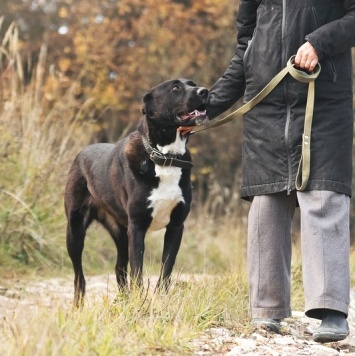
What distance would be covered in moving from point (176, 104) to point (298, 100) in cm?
92

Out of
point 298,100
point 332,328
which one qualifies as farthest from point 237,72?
point 332,328

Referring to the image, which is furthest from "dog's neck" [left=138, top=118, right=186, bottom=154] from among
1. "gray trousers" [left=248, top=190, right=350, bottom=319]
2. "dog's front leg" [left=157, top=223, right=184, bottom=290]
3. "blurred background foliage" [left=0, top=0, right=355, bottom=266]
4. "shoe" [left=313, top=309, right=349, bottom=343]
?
"blurred background foliage" [left=0, top=0, right=355, bottom=266]

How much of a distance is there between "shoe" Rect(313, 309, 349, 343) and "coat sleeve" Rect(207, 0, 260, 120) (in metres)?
1.37

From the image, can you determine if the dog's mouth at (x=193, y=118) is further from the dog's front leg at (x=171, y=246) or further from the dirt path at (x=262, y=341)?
the dirt path at (x=262, y=341)

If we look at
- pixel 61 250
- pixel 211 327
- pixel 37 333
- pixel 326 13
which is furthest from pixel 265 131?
pixel 61 250

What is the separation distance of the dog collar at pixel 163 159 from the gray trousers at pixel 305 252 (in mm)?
618

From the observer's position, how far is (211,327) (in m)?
4.30

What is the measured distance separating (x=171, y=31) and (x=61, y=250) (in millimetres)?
7928

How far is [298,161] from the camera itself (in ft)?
14.5

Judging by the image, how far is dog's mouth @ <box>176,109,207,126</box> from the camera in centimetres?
491

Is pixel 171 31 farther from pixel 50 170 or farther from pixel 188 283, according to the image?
pixel 188 283

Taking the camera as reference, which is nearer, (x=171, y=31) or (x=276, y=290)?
(x=276, y=290)

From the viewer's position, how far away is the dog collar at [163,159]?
5035mm

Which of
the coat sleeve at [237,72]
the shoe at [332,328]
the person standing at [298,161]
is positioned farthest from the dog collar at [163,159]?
the shoe at [332,328]
